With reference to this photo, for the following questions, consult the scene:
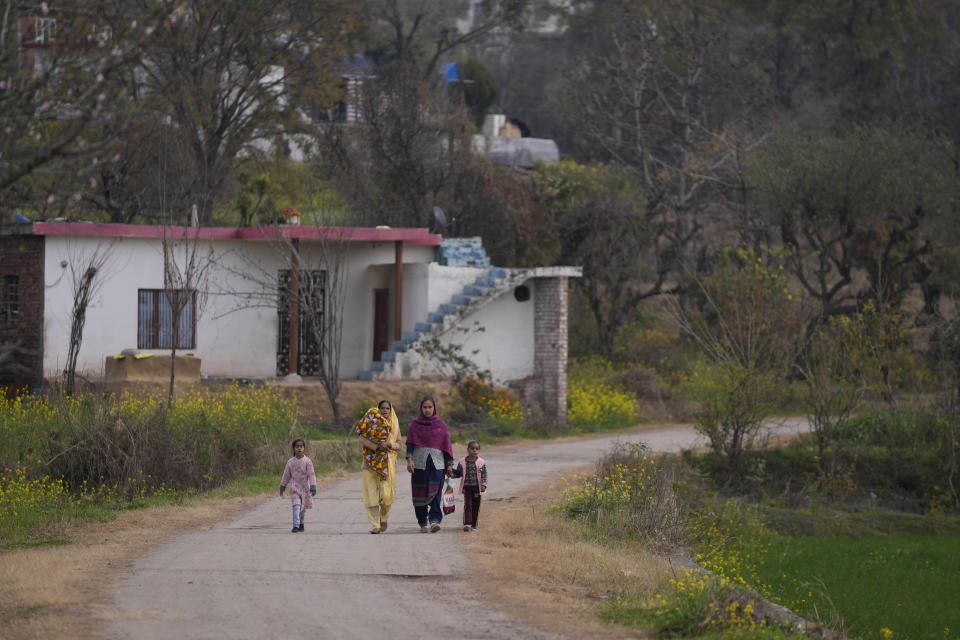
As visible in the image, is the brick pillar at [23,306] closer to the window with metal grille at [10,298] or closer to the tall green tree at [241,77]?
the window with metal grille at [10,298]

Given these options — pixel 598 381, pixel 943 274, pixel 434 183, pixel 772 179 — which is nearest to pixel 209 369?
pixel 598 381

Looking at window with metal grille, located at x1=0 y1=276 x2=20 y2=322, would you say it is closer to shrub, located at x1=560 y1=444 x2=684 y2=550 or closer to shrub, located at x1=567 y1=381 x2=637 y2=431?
shrub, located at x1=567 y1=381 x2=637 y2=431

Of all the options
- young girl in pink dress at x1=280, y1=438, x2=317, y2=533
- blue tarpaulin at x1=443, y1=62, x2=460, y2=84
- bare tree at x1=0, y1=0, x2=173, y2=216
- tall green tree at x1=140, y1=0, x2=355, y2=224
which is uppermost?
blue tarpaulin at x1=443, y1=62, x2=460, y2=84

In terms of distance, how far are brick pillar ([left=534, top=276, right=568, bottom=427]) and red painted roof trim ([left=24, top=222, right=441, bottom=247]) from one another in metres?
2.90

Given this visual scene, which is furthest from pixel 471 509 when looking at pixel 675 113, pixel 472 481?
pixel 675 113

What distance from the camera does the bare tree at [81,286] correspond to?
2283 centimetres

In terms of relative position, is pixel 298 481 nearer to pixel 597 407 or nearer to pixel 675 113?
pixel 597 407

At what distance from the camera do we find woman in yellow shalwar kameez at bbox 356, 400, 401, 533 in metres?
13.6

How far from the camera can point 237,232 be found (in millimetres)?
26125

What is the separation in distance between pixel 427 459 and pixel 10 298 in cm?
1466

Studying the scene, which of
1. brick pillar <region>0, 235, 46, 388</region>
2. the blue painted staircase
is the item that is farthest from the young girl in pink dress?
brick pillar <region>0, 235, 46, 388</region>

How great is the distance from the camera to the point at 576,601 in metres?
10.2

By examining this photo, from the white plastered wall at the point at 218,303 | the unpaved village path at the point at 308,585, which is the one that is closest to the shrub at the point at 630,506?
the unpaved village path at the point at 308,585

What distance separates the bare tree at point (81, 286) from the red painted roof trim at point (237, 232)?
40cm
